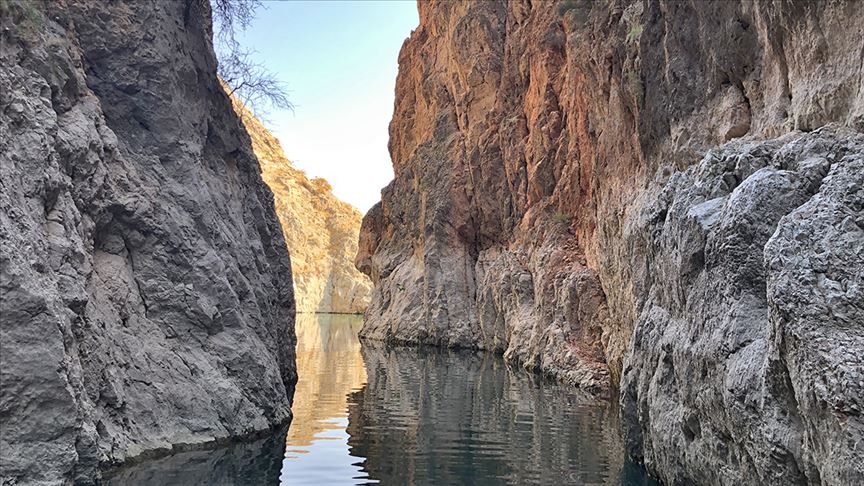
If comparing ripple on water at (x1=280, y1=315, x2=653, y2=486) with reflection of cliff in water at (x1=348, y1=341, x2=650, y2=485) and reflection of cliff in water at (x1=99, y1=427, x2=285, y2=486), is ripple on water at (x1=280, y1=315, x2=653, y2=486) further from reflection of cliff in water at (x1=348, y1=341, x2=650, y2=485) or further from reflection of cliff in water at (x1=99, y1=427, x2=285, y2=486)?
reflection of cliff in water at (x1=99, y1=427, x2=285, y2=486)

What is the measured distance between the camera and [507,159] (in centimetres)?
3391

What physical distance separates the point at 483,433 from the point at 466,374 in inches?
417

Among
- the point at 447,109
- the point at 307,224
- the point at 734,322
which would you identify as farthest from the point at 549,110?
the point at 307,224

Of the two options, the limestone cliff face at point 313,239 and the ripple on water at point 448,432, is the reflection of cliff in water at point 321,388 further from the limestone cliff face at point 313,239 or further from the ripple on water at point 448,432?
the limestone cliff face at point 313,239

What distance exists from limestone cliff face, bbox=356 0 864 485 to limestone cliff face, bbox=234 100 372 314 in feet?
197

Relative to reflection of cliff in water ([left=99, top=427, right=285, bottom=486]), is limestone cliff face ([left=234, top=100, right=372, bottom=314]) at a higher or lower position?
higher

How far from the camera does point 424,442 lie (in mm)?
11273

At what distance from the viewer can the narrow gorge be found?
20.6 feet

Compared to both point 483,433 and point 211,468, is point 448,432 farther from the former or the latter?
point 211,468

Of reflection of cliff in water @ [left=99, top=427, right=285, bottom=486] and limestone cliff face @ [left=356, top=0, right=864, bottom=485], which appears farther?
reflection of cliff in water @ [left=99, top=427, right=285, bottom=486]

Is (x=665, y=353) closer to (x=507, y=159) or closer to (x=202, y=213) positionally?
(x=202, y=213)

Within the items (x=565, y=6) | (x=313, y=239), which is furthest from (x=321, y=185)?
(x=565, y=6)

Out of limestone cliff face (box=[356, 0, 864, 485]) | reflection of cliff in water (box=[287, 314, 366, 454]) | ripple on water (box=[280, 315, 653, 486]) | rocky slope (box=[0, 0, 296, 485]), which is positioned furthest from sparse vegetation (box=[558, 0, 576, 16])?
reflection of cliff in water (box=[287, 314, 366, 454])

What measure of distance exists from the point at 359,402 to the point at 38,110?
30.4 ft
